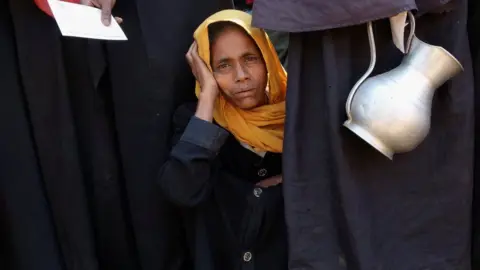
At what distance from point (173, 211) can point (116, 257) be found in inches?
8.6

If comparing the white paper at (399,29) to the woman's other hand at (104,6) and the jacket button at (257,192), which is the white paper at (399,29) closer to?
the jacket button at (257,192)

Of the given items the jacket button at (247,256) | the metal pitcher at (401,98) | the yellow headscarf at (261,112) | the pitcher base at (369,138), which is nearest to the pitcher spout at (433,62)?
the metal pitcher at (401,98)

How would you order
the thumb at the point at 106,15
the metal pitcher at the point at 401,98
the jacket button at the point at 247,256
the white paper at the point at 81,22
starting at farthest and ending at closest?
the jacket button at the point at 247,256 → the thumb at the point at 106,15 → the white paper at the point at 81,22 → the metal pitcher at the point at 401,98

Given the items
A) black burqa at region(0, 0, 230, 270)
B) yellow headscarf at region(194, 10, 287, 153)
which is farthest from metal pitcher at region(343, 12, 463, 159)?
black burqa at region(0, 0, 230, 270)

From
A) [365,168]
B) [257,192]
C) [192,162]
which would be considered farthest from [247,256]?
[365,168]

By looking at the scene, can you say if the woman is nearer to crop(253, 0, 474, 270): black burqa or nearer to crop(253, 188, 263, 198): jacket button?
crop(253, 188, 263, 198): jacket button

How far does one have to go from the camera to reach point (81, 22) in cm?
135

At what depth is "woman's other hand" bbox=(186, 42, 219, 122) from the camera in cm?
145

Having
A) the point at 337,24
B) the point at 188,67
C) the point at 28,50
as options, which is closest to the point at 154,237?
the point at 188,67

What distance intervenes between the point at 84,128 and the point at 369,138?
0.73 m

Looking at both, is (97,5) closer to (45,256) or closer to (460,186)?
(45,256)

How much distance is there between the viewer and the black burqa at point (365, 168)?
1258mm

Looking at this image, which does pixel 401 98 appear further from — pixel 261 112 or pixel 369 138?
pixel 261 112

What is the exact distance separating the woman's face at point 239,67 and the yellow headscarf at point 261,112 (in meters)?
0.02
